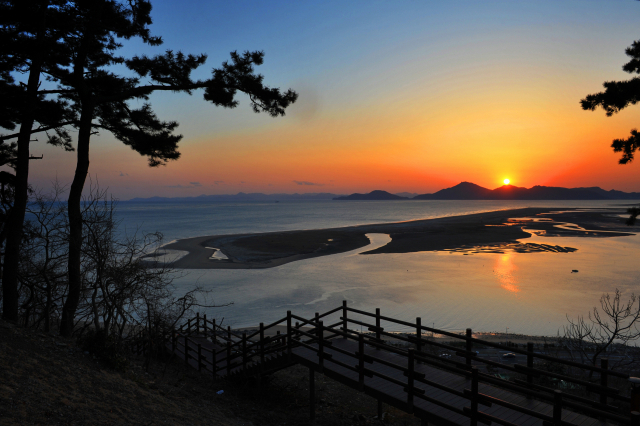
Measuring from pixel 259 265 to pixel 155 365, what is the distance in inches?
1013

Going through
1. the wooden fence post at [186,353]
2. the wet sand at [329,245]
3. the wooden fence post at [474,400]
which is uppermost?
the wooden fence post at [474,400]

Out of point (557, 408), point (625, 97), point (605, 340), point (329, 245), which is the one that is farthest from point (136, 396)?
point (329, 245)

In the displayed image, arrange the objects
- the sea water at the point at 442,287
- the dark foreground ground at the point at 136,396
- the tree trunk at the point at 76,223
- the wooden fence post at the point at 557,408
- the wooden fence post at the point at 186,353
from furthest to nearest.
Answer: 1. the sea water at the point at 442,287
2. the wooden fence post at the point at 186,353
3. the tree trunk at the point at 76,223
4. the dark foreground ground at the point at 136,396
5. the wooden fence post at the point at 557,408

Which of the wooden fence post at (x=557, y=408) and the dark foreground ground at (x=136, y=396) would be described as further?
the dark foreground ground at (x=136, y=396)

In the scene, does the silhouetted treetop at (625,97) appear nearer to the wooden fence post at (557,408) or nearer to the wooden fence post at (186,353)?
the wooden fence post at (557,408)

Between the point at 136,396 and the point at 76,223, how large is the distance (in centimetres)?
665

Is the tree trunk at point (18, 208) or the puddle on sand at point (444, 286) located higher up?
the tree trunk at point (18, 208)

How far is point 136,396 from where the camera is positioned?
8117 millimetres

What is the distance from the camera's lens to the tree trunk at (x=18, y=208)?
10945 mm

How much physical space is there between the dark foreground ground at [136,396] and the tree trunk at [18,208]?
2409 mm

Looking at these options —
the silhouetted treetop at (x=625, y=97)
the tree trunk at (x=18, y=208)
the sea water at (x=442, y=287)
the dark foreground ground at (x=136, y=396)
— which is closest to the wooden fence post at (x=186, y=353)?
the dark foreground ground at (x=136, y=396)

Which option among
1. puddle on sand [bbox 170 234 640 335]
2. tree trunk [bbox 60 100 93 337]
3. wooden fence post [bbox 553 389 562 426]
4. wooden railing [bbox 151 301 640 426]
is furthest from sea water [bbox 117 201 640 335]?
wooden fence post [bbox 553 389 562 426]

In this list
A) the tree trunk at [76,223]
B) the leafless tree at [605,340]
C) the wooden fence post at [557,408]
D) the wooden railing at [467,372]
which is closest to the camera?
the wooden fence post at [557,408]

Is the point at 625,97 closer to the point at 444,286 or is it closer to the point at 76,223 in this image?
the point at 76,223
